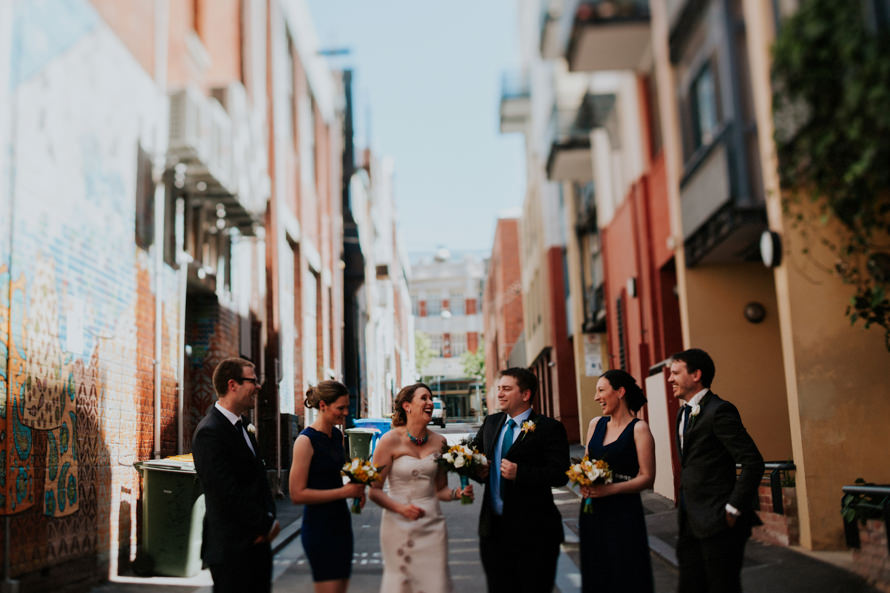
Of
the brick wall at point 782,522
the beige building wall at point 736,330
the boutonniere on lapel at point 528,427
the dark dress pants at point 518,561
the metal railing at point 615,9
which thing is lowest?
the brick wall at point 782,522

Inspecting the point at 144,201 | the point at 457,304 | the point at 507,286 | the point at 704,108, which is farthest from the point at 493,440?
the point at 457,304

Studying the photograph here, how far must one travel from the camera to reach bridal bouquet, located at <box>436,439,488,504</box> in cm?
566

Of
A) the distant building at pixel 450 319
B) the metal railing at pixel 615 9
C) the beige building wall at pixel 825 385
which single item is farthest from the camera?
the distant building at pixel 450 319

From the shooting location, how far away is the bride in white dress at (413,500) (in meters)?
5.52

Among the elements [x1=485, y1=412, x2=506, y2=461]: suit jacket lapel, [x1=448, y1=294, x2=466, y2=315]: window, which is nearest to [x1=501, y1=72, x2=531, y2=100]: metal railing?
[x1=485, y1=412, x2=506, y2=461]: suit jacket lapel

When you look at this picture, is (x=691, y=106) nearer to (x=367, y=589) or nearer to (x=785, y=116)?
(x=785, y=116)

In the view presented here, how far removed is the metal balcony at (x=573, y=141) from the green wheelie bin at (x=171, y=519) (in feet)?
41.6

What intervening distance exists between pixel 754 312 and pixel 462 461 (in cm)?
913

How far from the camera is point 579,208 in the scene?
26047 mm

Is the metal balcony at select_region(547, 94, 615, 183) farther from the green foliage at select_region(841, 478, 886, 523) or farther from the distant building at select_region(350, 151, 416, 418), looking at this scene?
the green foliage at select_region(841, 478, 886, 523)

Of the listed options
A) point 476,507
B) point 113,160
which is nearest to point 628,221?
point 476,507

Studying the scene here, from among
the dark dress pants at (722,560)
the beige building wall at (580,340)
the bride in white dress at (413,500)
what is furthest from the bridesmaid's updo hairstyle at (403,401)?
the beige building wall at (580,340)

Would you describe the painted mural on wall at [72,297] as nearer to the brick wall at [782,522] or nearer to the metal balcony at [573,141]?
the brick wall at [782,522]

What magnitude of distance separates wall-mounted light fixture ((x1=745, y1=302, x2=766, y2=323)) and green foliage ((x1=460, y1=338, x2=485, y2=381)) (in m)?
71.2
